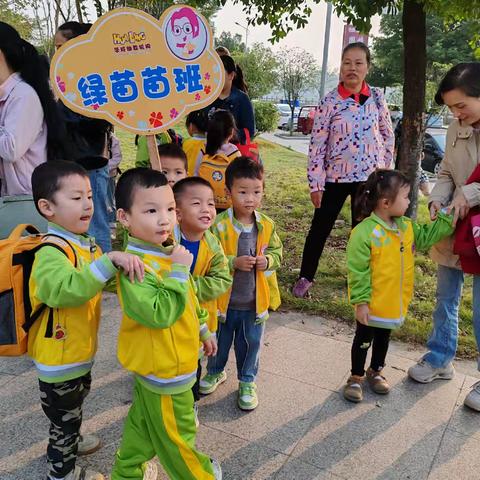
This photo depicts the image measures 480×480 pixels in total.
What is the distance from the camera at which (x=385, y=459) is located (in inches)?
86.0

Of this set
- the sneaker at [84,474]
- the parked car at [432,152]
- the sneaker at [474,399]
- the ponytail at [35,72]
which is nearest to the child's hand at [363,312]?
the sneaker at [474,399]

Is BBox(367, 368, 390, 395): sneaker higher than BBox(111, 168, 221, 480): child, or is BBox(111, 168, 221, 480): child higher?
BBox(111, 168, 221, 480): child

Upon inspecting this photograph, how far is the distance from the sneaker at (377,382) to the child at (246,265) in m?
0.70

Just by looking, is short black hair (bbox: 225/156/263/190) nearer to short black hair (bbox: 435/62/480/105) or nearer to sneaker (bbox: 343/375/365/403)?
short black hair (bbox: 435/62/480/105)

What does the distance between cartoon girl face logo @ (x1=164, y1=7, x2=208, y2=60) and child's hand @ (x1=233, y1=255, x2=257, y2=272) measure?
3.17ft

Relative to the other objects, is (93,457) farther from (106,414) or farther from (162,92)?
(162,92)

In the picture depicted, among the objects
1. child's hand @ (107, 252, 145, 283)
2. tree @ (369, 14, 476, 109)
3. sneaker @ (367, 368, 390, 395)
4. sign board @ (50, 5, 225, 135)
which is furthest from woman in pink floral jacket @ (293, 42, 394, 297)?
tree @ (369, 14, 476, 109)

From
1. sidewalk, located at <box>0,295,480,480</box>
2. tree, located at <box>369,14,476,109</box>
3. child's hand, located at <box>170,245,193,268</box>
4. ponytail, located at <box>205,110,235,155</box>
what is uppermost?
tree, located at <box>369,14,476,109</box>

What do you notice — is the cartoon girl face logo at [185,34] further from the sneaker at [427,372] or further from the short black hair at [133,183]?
the sneaker at [427,372]

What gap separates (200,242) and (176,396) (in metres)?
0.69

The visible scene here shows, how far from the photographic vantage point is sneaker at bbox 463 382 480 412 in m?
2.51

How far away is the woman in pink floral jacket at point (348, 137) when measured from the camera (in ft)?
11.4

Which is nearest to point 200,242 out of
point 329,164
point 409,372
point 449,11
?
point 409,372

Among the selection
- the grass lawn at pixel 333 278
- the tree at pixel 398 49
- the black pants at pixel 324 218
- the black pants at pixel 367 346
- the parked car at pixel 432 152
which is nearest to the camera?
the black pants at pixel 367 346
